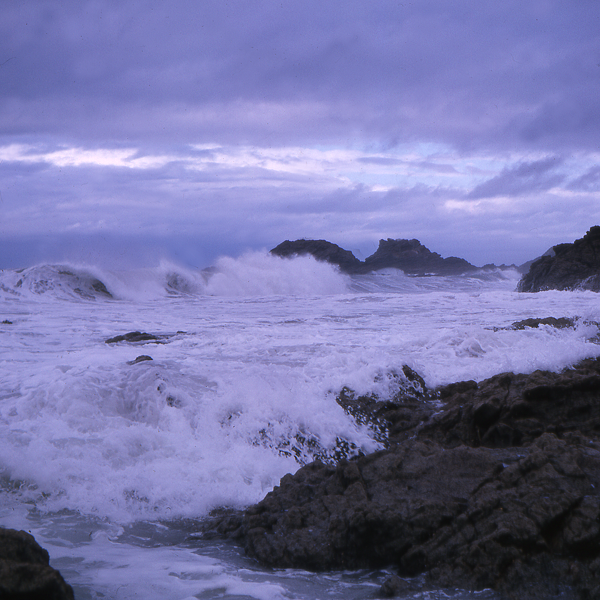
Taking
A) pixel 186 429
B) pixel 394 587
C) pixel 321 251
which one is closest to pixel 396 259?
pixel 321 251

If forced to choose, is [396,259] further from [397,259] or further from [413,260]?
[413,260]

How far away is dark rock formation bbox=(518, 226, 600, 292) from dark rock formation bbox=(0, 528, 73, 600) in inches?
968

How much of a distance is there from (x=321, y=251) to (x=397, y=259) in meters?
11.1

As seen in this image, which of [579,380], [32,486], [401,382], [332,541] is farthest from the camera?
[401,382]

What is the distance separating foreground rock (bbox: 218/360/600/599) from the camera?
265 cm

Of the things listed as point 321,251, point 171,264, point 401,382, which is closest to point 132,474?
point 401,382

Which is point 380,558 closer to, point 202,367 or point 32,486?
point 32,486

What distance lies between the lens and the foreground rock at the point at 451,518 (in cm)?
265

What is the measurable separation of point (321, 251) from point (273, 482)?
123 ft

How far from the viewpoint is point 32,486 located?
450 cm

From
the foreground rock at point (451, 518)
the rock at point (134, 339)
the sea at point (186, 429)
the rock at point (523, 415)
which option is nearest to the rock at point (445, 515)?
the foreground rock at point (451, 518)

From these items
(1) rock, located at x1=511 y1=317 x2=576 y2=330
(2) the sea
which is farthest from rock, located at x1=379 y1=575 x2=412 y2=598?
(1) rock, located at x1=511 y1=317 x2=576 y2=330

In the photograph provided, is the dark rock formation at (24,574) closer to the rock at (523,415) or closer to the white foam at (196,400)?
the white foam at (196,400)

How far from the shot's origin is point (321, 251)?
1639 inches
